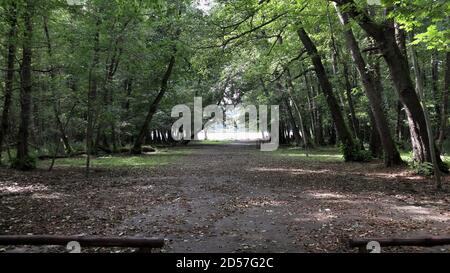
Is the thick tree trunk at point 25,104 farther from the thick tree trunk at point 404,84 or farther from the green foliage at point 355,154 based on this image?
the green foliage at point 355,154

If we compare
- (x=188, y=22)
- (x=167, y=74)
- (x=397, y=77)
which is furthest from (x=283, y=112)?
(x=397, y=77)

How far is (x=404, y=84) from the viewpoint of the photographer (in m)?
13.0

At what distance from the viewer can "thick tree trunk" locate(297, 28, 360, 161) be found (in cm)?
1908

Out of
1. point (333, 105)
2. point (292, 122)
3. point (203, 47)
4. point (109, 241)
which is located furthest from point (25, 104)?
point (292, 122)

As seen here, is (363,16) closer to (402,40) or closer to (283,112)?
(402,40)

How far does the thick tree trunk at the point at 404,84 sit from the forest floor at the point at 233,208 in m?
1.01

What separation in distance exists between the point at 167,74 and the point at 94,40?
12.7m

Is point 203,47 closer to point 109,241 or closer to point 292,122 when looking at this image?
point 109,241

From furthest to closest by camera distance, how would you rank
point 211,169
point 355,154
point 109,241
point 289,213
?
point 355,154, point 211,169, point 289,213, point 109,241

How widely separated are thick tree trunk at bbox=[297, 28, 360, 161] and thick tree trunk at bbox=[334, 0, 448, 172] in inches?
237

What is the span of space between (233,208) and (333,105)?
12030mm

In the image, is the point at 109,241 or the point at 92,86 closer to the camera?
the point at 109,241

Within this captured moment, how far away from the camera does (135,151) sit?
A: 27.3 meters

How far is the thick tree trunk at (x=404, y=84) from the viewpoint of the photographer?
1274 centimetres
